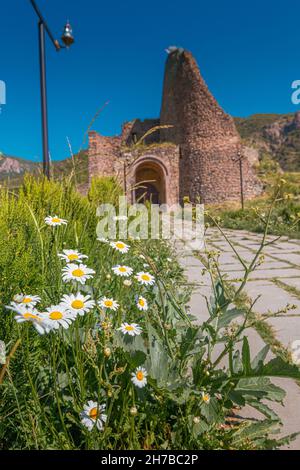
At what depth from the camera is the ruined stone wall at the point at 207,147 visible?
15.5 meters

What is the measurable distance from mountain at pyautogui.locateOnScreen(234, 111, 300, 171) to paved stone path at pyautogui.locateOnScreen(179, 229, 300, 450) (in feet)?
98.8

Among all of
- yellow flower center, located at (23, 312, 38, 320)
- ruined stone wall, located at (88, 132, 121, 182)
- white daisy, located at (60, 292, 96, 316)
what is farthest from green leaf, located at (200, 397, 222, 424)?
ruined stone wall, located at (88, 132, 121, 182)

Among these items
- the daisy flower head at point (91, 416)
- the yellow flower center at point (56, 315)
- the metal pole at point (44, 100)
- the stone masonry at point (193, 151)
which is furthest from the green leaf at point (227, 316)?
the stone masonry at point (193, 151)

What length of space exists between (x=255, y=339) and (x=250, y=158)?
52.1 feet

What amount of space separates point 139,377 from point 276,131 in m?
49.1

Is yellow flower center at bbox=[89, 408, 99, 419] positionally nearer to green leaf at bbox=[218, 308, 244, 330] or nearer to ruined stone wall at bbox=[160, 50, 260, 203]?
green leaf at bbox=[218, 308, 244, 330]

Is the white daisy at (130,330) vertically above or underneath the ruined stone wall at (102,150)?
underneath

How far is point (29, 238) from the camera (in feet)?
5.91

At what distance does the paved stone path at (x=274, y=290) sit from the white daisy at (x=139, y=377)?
0.43m

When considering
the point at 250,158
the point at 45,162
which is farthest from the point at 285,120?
the point at 45,162

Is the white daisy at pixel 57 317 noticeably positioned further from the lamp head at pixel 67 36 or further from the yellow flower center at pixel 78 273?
the lamp head at pixel 67 36

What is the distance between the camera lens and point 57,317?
0.74m

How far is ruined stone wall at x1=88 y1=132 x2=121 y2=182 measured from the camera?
16734 millimetres

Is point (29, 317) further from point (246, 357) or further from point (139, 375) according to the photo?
point (246, 357)
